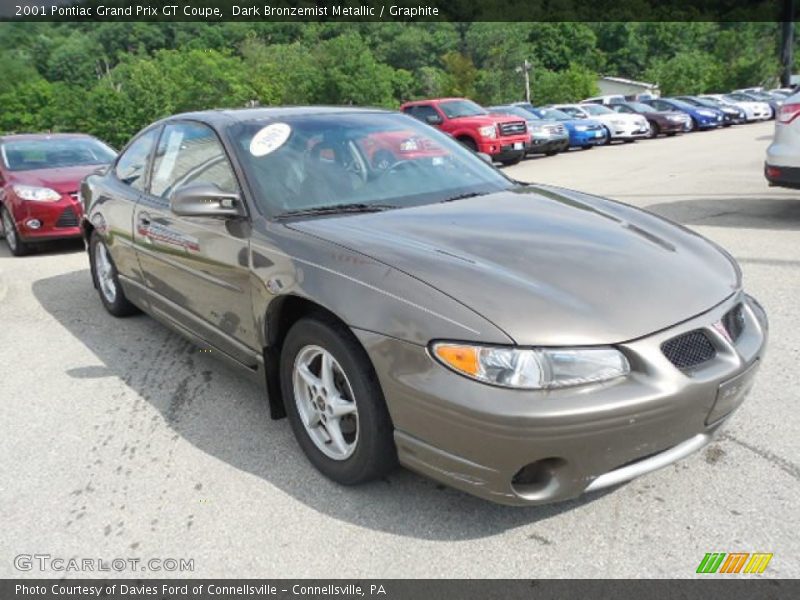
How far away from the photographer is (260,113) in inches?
150

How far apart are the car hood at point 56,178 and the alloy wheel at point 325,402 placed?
635 centimetres

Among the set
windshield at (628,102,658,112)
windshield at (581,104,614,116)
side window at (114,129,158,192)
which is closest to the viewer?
side window at (114,129,158,192)

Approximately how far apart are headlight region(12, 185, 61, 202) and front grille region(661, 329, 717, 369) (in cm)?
774

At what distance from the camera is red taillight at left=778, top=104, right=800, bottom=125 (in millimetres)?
7035

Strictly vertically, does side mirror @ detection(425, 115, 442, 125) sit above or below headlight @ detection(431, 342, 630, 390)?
below

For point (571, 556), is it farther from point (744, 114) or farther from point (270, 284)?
point (744, 114)

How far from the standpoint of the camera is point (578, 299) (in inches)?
92.9

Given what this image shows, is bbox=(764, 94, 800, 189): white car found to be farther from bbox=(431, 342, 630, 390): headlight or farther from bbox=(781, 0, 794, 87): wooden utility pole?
bbox=(781, 0, 794, 87): wooden utility pole

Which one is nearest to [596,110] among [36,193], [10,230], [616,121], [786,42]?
[616,121]

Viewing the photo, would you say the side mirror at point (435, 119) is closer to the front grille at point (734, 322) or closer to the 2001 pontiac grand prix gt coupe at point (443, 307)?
the 2001 pontiac grand prix gt coupe at point (443, 307)

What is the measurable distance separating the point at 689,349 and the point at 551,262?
0.58m

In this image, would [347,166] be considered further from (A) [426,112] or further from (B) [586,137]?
(B) [586,137]

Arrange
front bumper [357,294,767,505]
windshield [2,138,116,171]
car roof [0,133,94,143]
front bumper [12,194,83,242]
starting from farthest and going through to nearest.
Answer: car roof [0,133,94,143] → windshield [2,138,116,171] → front bumper [12,194,83,242] → front bumper [357,294,767,505]

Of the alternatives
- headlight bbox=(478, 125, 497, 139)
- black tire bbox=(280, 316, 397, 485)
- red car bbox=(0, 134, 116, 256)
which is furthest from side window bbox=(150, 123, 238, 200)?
headlight bbox=(478, 125, 497, 139)
